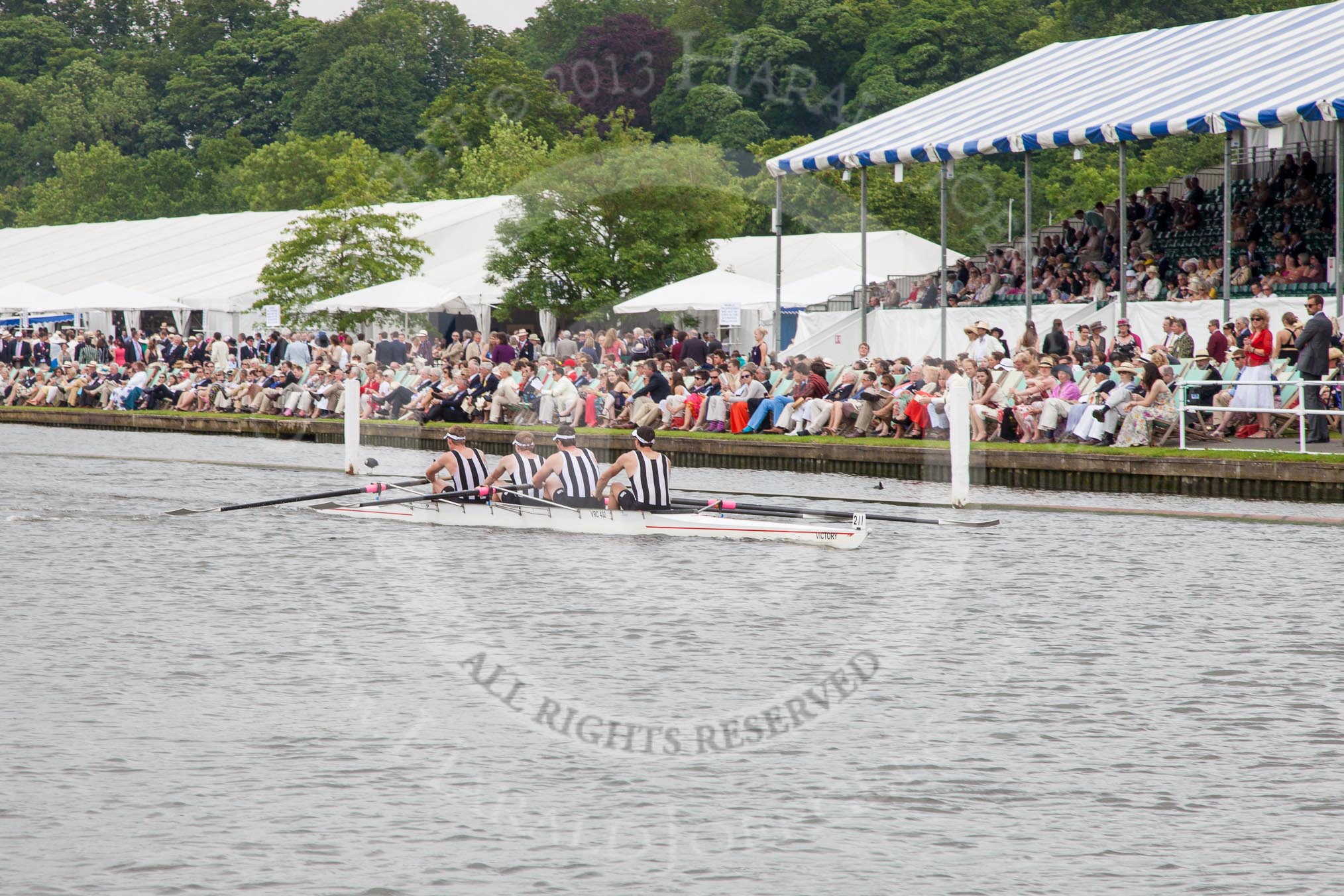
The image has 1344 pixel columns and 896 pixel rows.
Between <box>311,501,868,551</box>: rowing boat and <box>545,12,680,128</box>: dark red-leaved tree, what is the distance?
243 ft

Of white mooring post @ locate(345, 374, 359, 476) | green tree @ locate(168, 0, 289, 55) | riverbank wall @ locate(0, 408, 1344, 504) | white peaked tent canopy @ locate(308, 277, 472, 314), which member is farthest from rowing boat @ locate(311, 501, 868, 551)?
green tree @ locate(168, 0, 289, 55)

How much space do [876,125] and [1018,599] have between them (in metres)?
20.9

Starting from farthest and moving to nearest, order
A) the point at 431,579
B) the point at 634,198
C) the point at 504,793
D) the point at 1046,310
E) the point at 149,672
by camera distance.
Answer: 1. the point at 634,198
2. the point at 1046,310
3. the point at 431,579
4. the point at 149,672
5. the point at 504,793

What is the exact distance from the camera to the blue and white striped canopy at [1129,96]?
90.5ft

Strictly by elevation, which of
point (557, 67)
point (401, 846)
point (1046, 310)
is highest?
point (557, 67)

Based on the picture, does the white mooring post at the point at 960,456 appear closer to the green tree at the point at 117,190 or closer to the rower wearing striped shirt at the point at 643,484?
the rower wearing striped shirt at the point at 643,484

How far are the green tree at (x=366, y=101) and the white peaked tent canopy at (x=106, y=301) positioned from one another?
60.6m

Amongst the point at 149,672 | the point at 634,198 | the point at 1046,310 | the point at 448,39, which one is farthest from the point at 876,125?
the point at 448,39

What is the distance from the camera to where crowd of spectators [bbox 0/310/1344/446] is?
25.6 meters

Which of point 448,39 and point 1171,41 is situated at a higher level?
point 448,39

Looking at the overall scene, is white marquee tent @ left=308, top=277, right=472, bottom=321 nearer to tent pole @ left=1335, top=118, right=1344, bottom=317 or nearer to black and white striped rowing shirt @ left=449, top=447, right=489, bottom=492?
tent pole @ left=1335, top=118, right=1344, bottom=317

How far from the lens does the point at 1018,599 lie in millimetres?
15906

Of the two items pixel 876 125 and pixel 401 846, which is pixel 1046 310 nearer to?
pixel 876 125

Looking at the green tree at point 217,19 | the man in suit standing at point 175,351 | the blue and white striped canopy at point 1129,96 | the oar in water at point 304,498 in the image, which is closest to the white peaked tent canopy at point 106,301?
the man in suit standing at point 175,351
